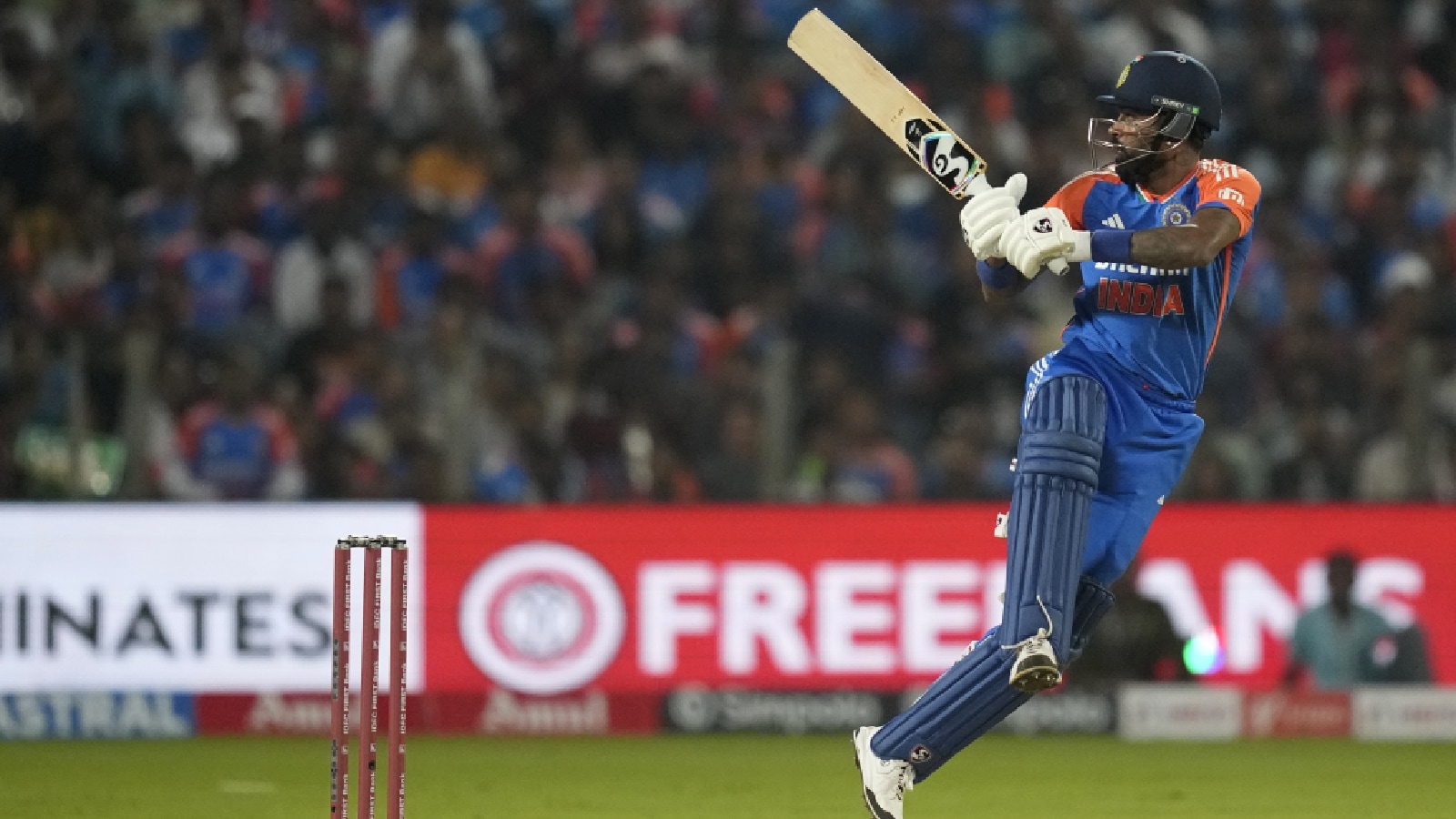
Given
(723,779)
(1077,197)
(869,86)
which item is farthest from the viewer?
(723,779)

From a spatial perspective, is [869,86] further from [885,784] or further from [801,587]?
[801,587]

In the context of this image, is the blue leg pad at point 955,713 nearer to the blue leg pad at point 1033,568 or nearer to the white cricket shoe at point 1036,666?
the blue leg pad at point 1033,568

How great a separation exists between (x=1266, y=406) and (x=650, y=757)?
4.70m

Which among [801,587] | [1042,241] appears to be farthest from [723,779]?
[1042,241]

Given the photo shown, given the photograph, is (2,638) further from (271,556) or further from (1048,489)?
(1048,489)

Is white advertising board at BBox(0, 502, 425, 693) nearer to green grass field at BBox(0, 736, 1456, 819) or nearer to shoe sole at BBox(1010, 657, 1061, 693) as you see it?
green grass field at BBox(0, 736, 1456, 819)

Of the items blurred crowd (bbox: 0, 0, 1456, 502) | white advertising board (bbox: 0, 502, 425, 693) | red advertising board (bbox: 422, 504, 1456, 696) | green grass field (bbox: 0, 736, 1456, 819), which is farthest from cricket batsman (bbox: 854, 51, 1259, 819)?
white advertising board (bbox: 0, 502, 425, 693)

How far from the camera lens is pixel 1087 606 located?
21.0ft

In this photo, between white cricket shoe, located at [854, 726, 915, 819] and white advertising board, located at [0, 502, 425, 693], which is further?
white advertising board, located at [0, 502, 425, 693]

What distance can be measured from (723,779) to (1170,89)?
4.11m

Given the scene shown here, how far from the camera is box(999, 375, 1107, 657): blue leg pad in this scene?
241 inches

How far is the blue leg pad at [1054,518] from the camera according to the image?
6117 millimetres

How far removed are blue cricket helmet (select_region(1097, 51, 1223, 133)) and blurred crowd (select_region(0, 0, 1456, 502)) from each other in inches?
219

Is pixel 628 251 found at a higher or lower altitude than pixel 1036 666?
higher
